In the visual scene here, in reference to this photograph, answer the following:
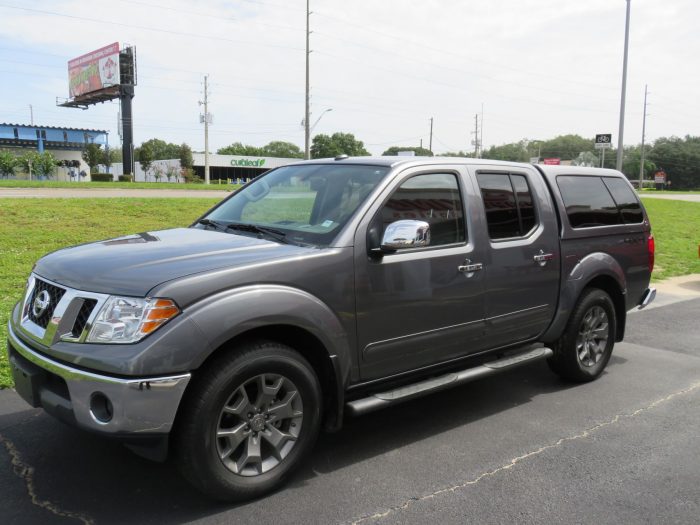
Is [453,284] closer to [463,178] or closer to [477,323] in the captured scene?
[477,323]

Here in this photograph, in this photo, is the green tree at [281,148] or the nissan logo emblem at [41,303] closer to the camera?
the nissan logo emblem at [41,303]

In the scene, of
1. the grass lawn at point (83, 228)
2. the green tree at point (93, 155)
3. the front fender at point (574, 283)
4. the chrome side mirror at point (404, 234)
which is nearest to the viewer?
the chrome side mirror at point (404, 234)

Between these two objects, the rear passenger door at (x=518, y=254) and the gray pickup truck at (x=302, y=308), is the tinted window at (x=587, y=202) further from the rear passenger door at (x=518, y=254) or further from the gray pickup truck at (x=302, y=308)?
the rear passenger door at (x=518, y=254)

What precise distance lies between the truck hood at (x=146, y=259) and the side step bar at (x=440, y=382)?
975 millimetres

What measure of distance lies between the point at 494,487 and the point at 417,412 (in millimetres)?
1181

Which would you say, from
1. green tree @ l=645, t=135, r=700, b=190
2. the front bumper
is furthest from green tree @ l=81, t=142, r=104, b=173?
green tree @ l=645, t=135, r=700, b=190

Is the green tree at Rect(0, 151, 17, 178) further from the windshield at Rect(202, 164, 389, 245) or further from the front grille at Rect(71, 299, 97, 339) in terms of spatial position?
the front grille at Rect(71, 299, 97, 339)

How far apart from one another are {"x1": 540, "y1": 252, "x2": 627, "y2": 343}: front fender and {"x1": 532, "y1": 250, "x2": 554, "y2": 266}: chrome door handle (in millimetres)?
264

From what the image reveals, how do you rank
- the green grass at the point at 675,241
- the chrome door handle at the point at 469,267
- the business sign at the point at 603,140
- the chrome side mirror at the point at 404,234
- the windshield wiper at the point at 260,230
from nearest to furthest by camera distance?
the chrome side mirror at the point at 404,234 → the windshield wiper at the point at 260,230 → the chrome door handle at the point at 469,267 → the green grass at the point at 675,241 → the business sign at the point at 603,140

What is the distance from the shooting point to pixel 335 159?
4449 millimetres

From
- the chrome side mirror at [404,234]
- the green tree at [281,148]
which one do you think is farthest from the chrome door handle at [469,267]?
the green tree at [281,148]

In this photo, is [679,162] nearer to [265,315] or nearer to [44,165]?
[44,165]

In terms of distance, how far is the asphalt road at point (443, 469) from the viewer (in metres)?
3.10

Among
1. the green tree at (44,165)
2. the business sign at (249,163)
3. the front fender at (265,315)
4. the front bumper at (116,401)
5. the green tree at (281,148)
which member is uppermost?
the green tree at (281,148)
